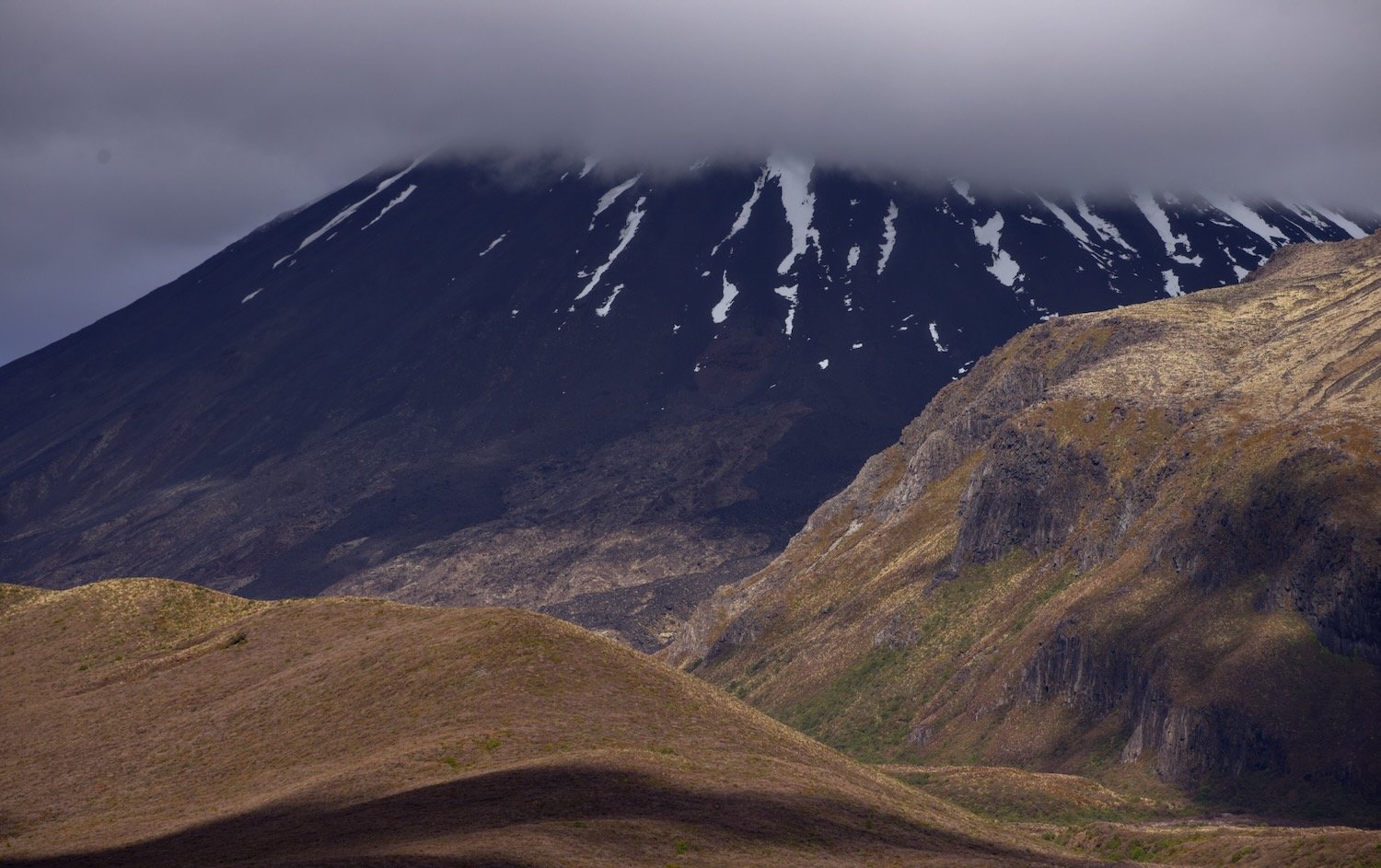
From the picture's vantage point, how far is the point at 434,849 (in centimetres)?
5309

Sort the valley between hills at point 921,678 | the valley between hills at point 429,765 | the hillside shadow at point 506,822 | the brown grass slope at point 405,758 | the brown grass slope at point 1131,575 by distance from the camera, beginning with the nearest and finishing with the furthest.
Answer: the hillside shadow at point 506,822, the brown grass slope at point 405,758, the valley between hills at point 429,765, the valley between hills at point 921,678, the brown grass slope at point 1131,575

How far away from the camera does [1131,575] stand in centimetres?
12156

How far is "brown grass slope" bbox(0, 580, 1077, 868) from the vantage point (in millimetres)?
57062

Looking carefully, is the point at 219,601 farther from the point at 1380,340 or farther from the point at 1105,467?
the point at 1380,340

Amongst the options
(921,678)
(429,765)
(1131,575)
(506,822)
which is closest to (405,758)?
(429,765)

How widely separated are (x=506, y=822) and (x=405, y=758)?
8615mm

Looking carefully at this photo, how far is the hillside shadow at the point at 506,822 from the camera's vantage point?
5475cm

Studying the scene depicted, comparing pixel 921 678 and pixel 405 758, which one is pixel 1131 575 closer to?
pixel 921 678

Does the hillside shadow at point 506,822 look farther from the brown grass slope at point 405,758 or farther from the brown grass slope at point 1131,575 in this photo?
the brown grass slope at point 1131,575

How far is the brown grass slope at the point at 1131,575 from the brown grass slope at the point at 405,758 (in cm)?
3393

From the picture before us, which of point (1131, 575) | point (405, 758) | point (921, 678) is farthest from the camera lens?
point (921, 678)

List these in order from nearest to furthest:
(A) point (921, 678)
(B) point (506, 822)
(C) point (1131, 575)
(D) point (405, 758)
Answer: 1. (B) point (506, 822)
2. (D) point (405, 758)
3. (C) point (1131, 575)
4. (A) point (921, 678)

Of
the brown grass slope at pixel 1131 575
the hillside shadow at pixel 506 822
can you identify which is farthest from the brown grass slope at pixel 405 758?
the brown grass slope at pixel 1131 575

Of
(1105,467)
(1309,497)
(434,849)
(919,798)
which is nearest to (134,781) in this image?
(434,849)
